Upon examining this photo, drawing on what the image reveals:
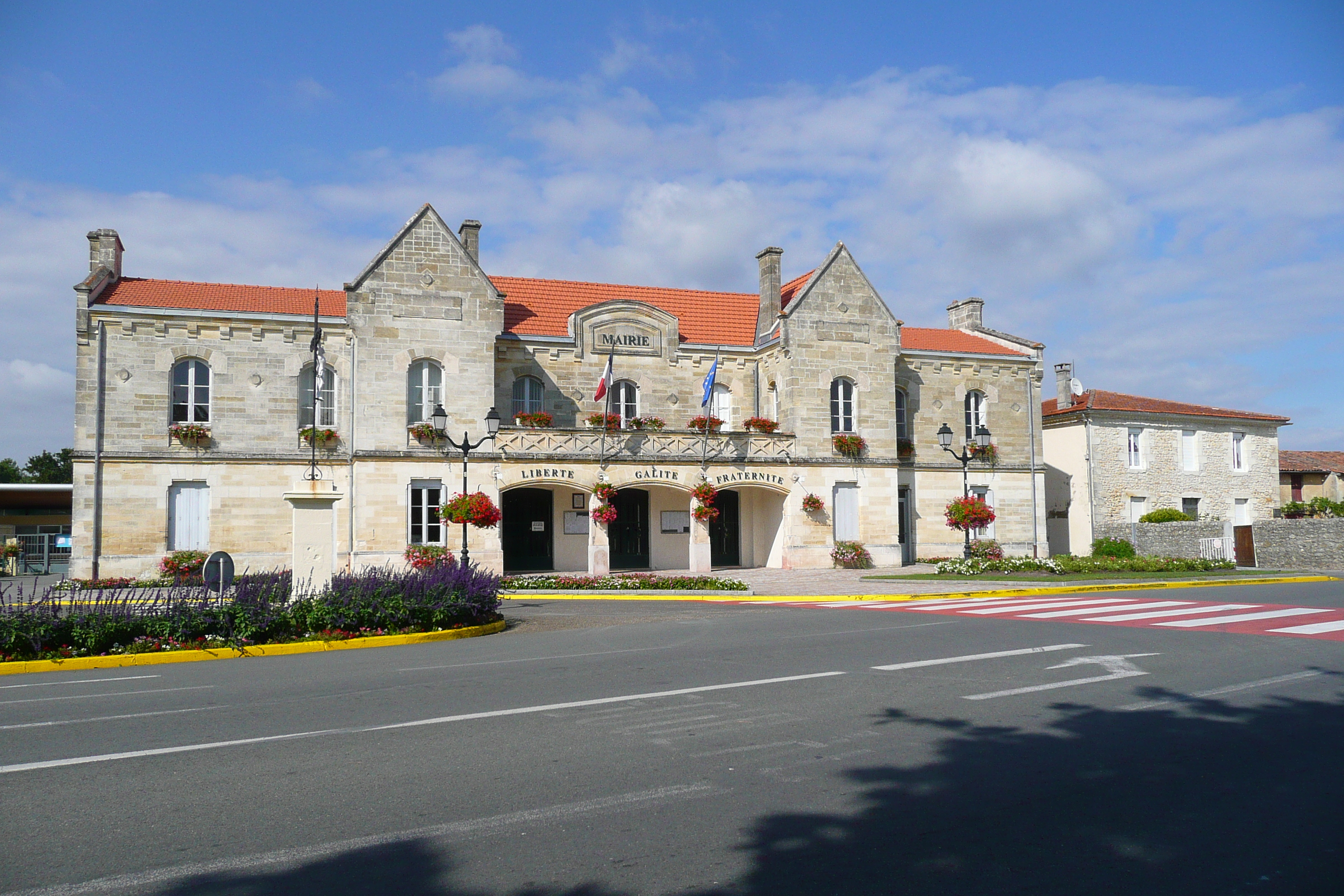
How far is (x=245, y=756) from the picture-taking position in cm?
644

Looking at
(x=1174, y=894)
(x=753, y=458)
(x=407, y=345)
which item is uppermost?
(x=407, y=345)

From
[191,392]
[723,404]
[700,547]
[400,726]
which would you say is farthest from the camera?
[723,404]

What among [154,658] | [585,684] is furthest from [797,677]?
[154,658]

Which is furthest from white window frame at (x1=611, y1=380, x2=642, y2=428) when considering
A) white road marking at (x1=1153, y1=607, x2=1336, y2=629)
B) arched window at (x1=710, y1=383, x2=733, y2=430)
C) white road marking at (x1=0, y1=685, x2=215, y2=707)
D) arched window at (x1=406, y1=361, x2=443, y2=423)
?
white road marking at (x1=0, y1=685, x2=215, y2=707)

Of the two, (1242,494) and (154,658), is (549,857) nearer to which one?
(154,658)

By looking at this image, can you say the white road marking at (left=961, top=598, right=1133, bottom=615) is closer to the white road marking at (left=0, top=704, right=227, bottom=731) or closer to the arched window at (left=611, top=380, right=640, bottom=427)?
the white road marking at (left=0, top=704, right=227, bottom=731)

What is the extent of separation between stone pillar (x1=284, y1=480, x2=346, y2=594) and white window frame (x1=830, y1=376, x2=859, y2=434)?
18.1 metres

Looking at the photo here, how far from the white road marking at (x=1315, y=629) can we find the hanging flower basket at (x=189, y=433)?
80.9 feet

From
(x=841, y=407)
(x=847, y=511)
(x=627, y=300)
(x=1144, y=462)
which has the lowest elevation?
(x=847, y=511)

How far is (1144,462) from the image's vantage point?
35938 millimetres

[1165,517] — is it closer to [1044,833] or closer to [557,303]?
[557,303]

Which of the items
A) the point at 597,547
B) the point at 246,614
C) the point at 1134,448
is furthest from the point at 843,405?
the point at 246,614

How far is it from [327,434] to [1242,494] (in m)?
33.2

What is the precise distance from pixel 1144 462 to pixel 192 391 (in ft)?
104
